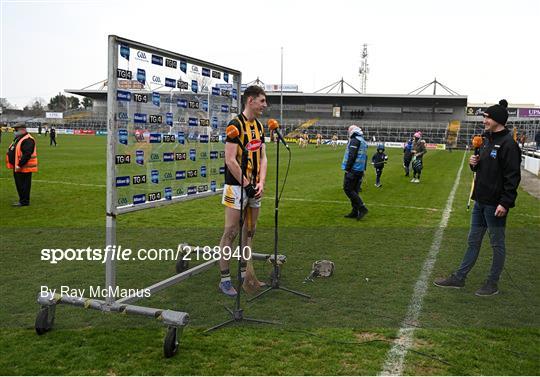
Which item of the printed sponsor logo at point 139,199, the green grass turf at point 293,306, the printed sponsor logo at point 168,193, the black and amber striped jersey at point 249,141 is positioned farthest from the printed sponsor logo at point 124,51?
the green grass turf at point 293,306

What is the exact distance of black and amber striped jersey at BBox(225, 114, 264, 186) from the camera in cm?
531

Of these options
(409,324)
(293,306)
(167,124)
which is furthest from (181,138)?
(409,324)

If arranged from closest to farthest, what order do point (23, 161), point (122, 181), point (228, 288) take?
1. point (122, 181)
2. point (228, 288)
3. point (23, 161)

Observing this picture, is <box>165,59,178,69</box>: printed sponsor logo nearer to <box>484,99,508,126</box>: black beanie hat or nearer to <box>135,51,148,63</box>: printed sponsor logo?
<box>135,51,148,63</box>: printed sponsor logo

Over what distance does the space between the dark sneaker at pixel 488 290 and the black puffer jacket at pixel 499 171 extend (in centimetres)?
96

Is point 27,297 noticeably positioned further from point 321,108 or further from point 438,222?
point 321,108

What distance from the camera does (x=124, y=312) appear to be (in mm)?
4480

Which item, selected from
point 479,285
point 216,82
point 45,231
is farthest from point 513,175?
point 45,231

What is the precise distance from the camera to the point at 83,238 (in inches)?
330

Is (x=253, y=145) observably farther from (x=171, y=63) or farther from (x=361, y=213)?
(x=361, y=213)

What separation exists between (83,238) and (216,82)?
384 centimetres

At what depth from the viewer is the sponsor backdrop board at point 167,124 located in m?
4.68

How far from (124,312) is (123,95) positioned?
1.98 meters

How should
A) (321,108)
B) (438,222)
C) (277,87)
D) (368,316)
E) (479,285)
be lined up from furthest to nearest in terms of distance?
1. (277,87)
2. (321,108)
3. (438,222)
4. (479,285)
5. (368,316)
